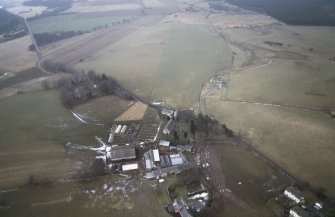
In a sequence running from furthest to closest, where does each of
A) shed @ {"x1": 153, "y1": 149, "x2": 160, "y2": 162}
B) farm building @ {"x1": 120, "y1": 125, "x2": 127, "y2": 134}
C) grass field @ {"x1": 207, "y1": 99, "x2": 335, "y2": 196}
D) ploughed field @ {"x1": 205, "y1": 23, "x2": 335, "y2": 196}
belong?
farm building @ {"x1": 120, "y1": 125, "x2": 127, "y2": 134} → shed @ {"x1": 153, "y1": 149, "x2": 160, "y2": 162} → ploughed field @ {"x1": 205, "y1": 23, "x2": 335, "y2": 196} → grass field @ {"x1": 207, "y1": 99, "x2": 335, "y2": 196}

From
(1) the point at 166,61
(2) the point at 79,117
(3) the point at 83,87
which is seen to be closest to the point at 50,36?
(1) the point at 166,61

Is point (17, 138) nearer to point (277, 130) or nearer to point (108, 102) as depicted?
point (108, 102)

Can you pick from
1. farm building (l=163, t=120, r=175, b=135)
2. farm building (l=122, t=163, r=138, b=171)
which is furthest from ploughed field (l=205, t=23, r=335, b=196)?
farm building (l=122, t=163, r=138, b=171)

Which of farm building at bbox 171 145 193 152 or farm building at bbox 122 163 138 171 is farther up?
farm building at bbox 122 163 138 171

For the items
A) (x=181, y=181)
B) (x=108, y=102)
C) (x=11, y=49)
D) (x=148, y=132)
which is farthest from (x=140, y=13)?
(x=181, y=181)

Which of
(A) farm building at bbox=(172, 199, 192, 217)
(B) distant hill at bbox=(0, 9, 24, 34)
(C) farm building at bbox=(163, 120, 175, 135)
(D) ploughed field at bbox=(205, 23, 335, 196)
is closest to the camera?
(A) farm building at bbox=(172, 199, 192, 217)

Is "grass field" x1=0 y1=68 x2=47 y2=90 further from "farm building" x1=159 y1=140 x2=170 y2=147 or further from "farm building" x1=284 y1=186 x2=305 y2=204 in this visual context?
"farm building" x1=284 y1=186 x2=305 y2=204

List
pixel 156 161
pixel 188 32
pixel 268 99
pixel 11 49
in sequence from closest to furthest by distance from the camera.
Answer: pixel 156 161
pixel 268 99
pixel 11 49
pixel 188 32
